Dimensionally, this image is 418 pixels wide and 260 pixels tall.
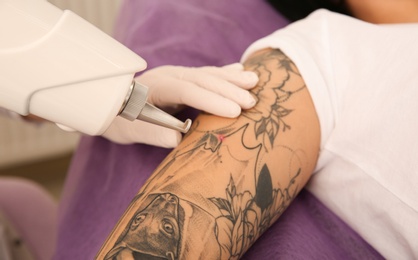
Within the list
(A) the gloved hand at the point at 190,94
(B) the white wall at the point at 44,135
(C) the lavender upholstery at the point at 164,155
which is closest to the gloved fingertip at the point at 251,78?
(A) the gloved hand at the point at 190,94

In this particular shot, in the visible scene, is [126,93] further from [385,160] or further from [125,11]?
[125,11]

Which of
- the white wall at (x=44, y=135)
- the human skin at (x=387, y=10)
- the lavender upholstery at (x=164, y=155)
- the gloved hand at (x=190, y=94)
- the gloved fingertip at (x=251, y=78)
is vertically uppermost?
the human skin at (x=387, y=10)

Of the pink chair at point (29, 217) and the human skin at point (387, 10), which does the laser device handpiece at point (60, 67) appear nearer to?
the human skin at point (387, 10)

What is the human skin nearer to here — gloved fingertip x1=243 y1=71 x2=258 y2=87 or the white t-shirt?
the white t-shirt

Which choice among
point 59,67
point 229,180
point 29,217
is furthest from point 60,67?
point 29,217

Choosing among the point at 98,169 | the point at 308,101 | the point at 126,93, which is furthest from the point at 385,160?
the point at 98,169

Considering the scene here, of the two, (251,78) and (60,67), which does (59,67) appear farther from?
(251,78)

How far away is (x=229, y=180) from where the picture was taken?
2.31 ft

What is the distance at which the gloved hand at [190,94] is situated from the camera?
769mm

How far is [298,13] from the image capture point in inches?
44.5

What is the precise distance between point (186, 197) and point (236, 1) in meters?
0.69

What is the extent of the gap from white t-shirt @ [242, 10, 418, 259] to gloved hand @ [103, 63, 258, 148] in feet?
0.38

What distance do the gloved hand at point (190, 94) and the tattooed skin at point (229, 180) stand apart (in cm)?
2

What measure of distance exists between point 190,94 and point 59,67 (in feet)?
0.98
